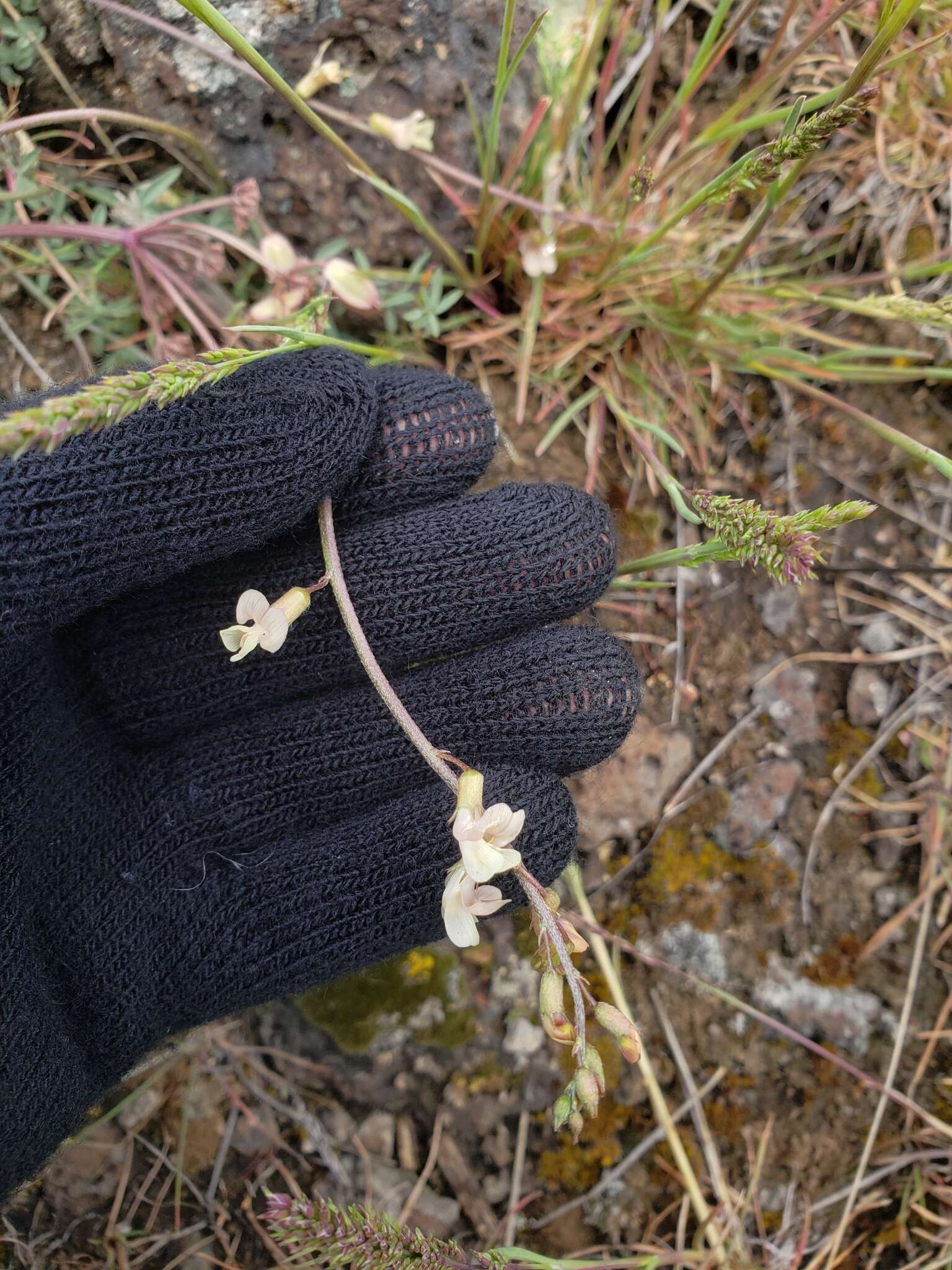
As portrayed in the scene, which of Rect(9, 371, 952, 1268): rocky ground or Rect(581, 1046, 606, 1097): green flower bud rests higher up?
Rect(581, 1046, 606, 1097): green flower bud

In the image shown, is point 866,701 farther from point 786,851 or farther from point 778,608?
point 786,851

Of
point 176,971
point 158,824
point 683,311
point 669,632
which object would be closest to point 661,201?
point 683,311

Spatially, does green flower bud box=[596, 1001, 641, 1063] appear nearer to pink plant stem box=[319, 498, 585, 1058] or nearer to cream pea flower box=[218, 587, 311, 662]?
pink plant stem box=[319, 498, 585, 1058]

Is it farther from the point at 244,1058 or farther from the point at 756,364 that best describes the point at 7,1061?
the point at 756,364

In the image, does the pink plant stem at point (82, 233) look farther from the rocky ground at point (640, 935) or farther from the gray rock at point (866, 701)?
the gray rock at point (866, 701)

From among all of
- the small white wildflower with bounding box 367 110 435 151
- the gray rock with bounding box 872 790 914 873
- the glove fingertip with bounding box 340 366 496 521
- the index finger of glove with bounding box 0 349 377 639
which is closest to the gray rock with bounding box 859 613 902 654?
the gray rock with bounding box 872 790 914 873

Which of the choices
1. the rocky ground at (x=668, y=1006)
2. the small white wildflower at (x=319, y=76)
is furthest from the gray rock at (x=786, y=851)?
the small white wildflower at (x=319, y=76)
